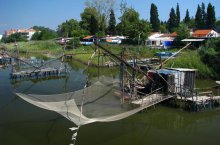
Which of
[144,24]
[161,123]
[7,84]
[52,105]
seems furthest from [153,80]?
[144,24]

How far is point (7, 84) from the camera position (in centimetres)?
2366

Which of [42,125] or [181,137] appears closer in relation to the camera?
[181,137]

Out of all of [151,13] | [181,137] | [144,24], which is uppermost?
[151,13]

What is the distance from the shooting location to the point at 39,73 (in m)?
26.6

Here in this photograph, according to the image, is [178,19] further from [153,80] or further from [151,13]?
[153,80]

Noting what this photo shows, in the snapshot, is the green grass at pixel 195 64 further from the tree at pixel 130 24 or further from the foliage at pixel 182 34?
the tree at pixel 130 24

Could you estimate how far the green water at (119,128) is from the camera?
37.9ft

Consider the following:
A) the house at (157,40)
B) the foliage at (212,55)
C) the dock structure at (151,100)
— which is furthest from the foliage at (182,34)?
the dock structure at (151,100)

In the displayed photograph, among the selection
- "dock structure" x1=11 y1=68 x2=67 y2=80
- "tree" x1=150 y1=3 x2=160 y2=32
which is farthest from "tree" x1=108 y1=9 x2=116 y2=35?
"dock structure" x1=11 y1=68 x2=67 y2=80

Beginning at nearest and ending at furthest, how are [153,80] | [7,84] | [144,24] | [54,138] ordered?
[54,138] → [153,80] → [7,84] → [144,24]

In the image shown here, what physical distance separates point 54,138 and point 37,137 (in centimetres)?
73

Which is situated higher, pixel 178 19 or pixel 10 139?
pixel 178 19

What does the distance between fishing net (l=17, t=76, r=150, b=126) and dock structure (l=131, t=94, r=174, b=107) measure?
0.78 meters

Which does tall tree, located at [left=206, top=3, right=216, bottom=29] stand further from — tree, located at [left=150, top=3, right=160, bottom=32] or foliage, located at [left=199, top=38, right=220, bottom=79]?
foliage, located at [left=199, top=38, right=220, bottom=79]
